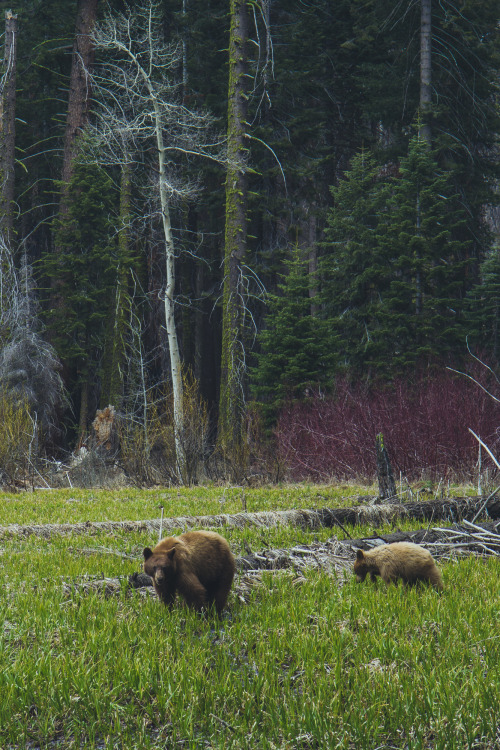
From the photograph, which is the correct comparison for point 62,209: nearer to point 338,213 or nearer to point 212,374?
point 212,374

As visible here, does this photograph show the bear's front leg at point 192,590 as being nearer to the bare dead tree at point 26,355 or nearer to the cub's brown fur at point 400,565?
the cub's brown fur at point 400,565

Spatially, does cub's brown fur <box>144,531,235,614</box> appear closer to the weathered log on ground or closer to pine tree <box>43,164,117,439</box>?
the weathered log on ground

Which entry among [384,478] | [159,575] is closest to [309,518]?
[384,478]

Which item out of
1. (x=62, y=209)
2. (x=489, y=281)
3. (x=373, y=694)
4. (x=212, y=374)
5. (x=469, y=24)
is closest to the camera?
(x=373, y=694)

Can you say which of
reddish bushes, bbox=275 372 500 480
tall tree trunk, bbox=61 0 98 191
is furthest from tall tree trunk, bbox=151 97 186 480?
tall tree trunk, bbox=61 0 98 191

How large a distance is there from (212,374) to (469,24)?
1613 centimetres

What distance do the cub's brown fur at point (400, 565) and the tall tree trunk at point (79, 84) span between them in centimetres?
2400

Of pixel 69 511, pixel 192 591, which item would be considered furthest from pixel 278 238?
pixel 192 591

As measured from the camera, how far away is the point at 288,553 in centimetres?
577

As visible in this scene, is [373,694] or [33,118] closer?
[373,694]

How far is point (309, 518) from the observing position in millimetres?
7980

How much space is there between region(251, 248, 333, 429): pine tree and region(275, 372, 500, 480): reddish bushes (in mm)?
768

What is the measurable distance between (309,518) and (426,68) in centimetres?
1939

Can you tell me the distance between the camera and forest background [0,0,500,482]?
16.4 m
